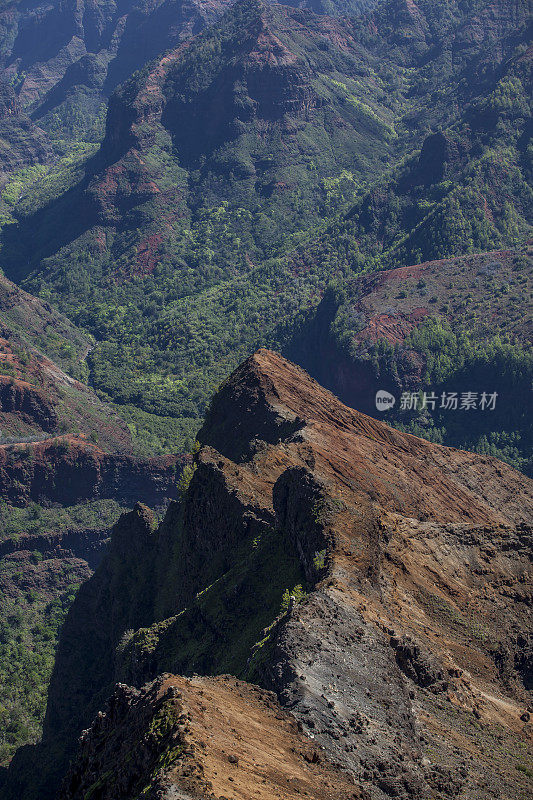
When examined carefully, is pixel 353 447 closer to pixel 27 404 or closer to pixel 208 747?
pixel 208 747

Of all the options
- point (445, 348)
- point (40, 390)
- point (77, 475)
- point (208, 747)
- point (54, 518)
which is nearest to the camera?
point (208, 747)

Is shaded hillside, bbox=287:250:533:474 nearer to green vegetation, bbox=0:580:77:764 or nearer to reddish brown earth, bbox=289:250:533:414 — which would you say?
reddish brown earth, bbox=289:250:533:414

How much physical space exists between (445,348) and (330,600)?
364 feet

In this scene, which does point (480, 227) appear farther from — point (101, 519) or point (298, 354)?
point (101, 519)

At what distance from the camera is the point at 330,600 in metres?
46.1

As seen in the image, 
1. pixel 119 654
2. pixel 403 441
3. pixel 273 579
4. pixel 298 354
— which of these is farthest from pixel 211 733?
pixel 298 354

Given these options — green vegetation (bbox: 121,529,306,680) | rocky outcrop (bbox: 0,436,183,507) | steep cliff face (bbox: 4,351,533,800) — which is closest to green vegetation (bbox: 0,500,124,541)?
rocky outcrop (bbox: 0,436,183,507)

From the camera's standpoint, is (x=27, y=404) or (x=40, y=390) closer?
(x=27, y=404)

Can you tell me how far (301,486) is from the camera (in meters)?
56.2

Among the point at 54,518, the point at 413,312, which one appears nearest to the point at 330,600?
the point at 54,518

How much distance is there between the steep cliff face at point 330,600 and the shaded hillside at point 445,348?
57214 mm

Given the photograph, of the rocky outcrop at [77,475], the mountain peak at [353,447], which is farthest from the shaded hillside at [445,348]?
the mountain peak at [353,447]

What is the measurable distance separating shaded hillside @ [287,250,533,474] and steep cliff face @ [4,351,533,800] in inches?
2253

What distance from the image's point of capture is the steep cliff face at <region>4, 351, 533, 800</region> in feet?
134
